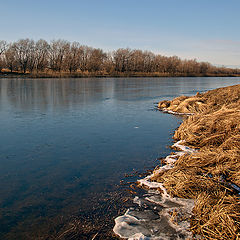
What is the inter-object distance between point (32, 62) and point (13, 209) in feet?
250

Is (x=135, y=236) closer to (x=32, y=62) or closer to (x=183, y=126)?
(x=183, y=126)

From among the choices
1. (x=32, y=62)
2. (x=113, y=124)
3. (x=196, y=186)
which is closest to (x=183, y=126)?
(x=113, y=124)

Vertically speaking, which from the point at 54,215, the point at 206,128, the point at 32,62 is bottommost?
the point at 54,215

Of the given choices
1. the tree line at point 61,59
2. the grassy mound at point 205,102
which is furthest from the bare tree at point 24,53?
the grassy mound at point 205,102

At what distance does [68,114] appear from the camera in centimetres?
1317

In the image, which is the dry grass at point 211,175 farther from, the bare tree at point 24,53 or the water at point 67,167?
the bare tree at point 24,53

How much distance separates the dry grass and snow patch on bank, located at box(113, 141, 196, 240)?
0.17m

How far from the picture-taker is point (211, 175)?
542cm

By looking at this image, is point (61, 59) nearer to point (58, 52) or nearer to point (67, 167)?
point (58, 52)

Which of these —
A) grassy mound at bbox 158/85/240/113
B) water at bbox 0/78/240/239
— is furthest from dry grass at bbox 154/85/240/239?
grassy mound at bbox 158/85/240/113

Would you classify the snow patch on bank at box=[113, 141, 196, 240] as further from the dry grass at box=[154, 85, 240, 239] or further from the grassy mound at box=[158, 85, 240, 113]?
the grassy mound at box=[158, 85, 240, 113]

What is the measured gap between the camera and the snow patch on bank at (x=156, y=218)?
143 inches

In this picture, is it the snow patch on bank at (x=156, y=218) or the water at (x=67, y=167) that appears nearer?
the snow patch on bank at (x=156, y=218)

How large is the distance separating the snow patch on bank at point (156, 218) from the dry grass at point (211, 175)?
0.57 ft
